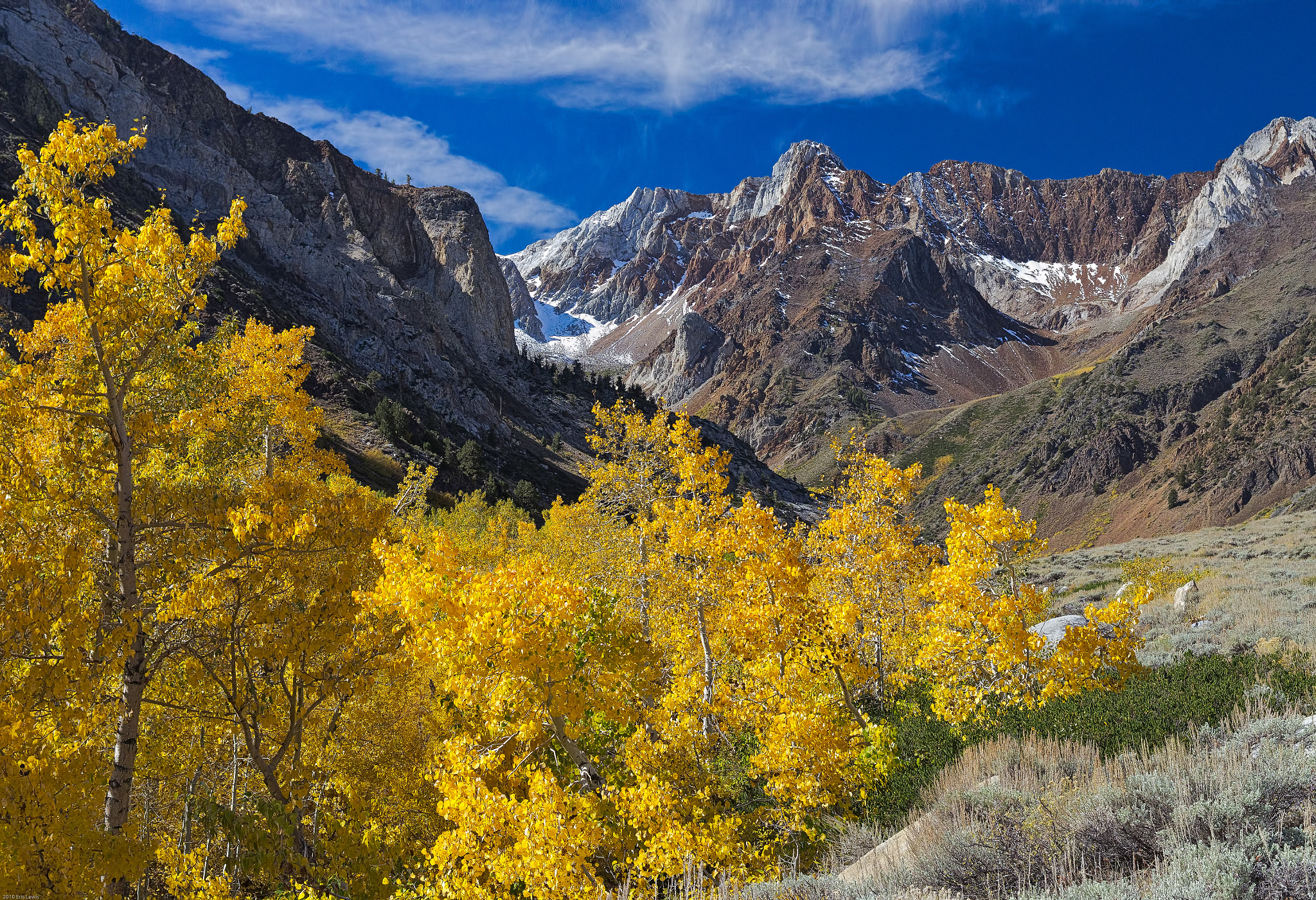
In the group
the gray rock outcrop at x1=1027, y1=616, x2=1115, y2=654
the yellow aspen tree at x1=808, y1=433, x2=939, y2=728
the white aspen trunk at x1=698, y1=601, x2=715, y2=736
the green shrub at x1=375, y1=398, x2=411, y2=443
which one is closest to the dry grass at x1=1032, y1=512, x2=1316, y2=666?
the gray rock outcrop at x1=1027, y1=616, x2=1115, y2=654

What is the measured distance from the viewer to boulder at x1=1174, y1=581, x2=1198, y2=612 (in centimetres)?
1806

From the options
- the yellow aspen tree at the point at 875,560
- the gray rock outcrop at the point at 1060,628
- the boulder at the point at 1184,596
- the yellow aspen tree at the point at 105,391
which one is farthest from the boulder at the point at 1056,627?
the yellow aspen tree at the point at 105,391

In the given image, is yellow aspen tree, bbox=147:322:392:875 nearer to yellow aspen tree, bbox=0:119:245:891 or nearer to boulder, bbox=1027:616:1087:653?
yellow aspen tree, bbox=0:119:245:891

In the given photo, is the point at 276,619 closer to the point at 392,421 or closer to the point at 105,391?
the point at 105,391

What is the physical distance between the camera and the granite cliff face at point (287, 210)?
85.4 meters

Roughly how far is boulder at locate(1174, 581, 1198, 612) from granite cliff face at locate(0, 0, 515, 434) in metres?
79.0

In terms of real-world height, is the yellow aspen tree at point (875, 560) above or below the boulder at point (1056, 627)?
above

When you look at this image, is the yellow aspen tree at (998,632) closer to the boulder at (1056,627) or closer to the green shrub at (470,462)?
the boulder at (1056,627)

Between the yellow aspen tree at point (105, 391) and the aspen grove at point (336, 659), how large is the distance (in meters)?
0.04

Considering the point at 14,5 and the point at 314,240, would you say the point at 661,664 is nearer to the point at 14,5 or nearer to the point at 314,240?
the point at 314,240

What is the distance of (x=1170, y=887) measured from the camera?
14.9ft

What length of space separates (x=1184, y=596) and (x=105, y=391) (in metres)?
24.8

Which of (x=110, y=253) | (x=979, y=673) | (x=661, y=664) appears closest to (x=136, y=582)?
(x=110, y=253)

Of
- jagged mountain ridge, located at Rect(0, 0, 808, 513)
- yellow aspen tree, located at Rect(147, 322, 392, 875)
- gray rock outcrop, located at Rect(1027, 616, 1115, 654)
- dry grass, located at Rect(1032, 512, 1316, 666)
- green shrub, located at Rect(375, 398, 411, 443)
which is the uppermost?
jagged mountain ridge, located at Rect(0, 0, 808, 513)
